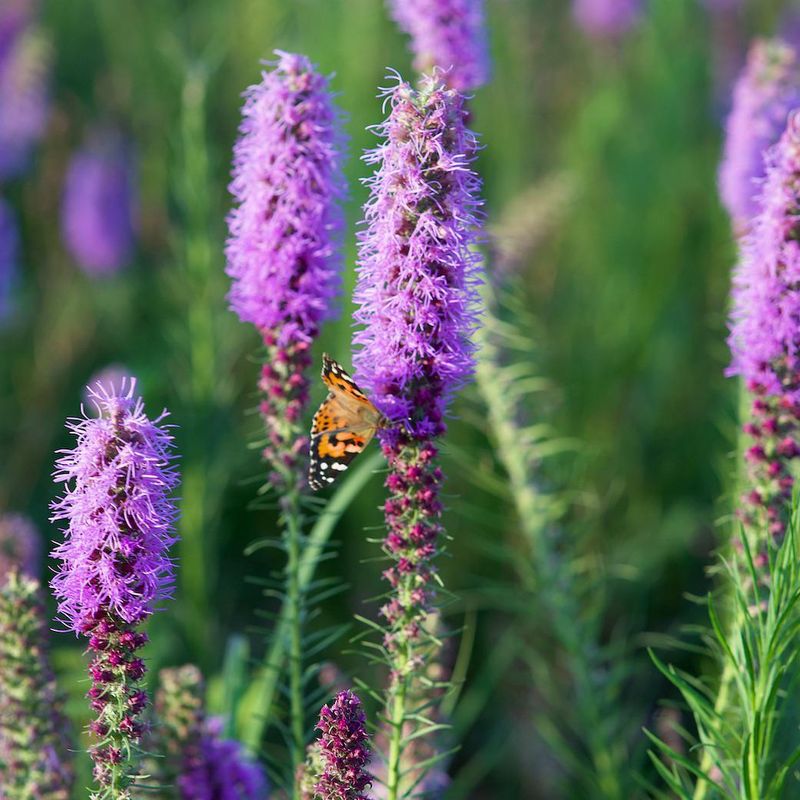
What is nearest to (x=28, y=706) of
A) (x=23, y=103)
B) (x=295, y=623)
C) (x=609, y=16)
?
(x=295, y=623)

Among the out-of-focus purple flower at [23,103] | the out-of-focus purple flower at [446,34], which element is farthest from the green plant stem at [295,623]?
the out-of-focus purple flower at [23,103]

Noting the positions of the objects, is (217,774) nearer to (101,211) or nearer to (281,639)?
(281,639)

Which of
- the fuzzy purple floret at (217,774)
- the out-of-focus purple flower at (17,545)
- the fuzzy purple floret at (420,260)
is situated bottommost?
the fuzzy purple floret at (217,774)

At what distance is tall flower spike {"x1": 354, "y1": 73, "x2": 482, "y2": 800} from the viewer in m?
1.98

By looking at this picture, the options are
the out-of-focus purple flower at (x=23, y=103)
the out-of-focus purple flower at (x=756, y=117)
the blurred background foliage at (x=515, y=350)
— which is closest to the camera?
the out-of-focus purple flower at (x=756, y=117)

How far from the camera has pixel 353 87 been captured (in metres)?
5.45

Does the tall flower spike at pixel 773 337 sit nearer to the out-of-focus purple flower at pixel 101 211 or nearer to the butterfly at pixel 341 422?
the butterfly at pixel 341 422

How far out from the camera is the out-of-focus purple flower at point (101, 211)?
566 centimetres

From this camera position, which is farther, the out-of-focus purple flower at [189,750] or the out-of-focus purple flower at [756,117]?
the out-of-focus purple flower at [756,117]

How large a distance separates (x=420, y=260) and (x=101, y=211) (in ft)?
13.4

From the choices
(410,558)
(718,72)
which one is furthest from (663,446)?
(718,72)

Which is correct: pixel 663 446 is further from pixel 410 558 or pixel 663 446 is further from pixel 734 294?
pixel 410 558

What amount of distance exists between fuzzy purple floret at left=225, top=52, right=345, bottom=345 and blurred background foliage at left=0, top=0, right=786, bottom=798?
103cm

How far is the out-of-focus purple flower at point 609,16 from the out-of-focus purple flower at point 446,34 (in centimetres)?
437
